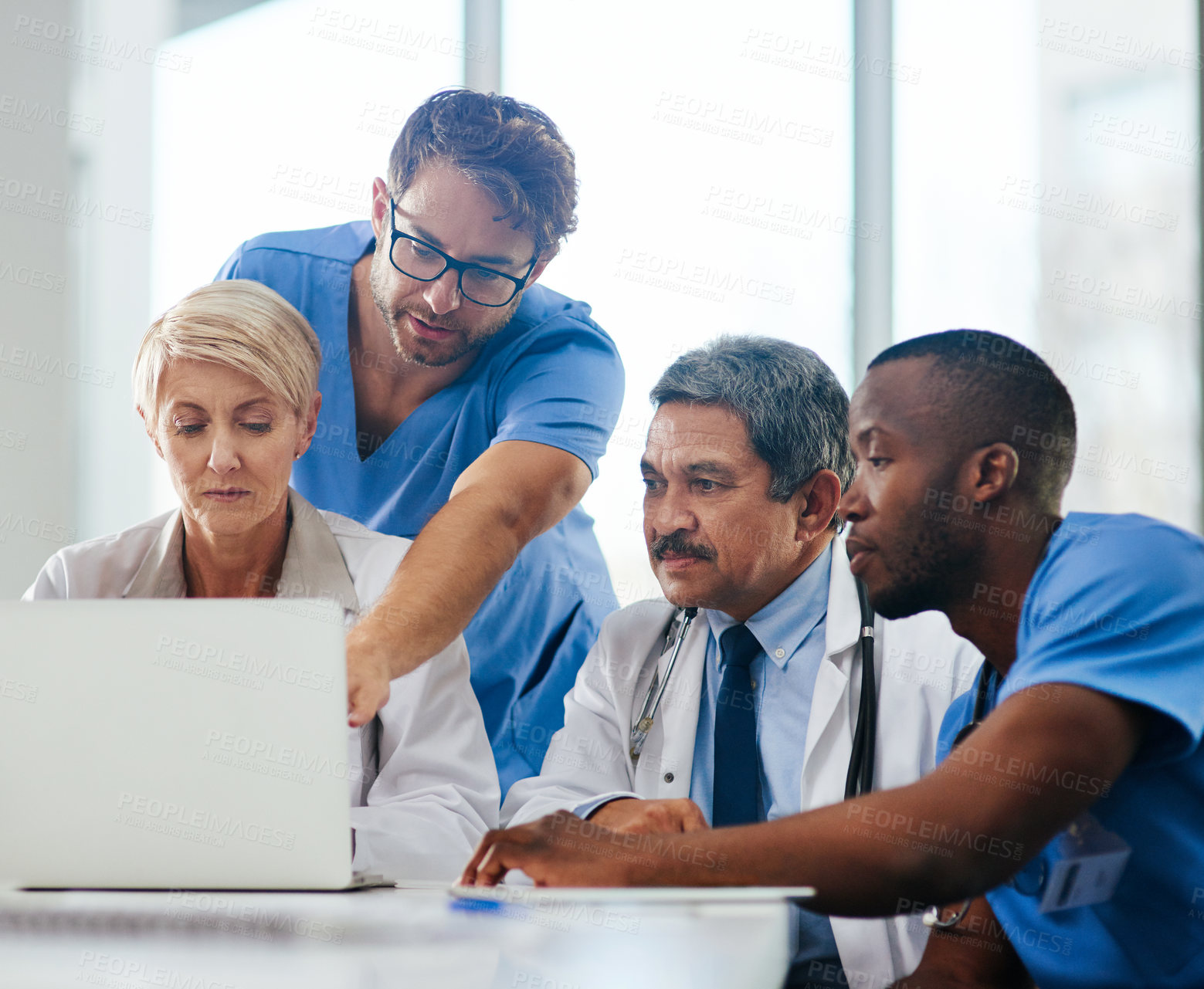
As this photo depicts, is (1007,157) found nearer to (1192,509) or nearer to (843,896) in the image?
(1192,509)

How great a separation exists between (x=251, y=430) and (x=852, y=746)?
3.51 feet

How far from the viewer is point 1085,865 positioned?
1.20 m

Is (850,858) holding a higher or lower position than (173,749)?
lower

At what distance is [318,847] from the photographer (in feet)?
3.27

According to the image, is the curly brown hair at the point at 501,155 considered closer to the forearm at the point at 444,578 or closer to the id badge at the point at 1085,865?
the forearm at the point at 444,578

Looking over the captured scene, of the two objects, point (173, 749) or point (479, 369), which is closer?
point (173, 749)

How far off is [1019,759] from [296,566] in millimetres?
1170

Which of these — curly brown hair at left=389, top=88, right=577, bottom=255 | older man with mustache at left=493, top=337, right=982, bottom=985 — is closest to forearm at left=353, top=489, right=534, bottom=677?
older man with mustache at left=493, top=337, right=982, bottom=985

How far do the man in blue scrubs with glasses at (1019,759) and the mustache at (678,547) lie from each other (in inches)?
14.7

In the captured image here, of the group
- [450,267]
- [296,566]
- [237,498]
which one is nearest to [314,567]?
[296,566]

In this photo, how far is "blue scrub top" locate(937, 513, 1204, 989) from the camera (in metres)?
1.10

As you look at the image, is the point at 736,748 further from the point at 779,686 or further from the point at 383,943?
the point at 383,943

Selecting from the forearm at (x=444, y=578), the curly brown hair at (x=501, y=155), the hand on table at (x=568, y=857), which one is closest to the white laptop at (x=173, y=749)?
the hand on table at (x=568, y=857)

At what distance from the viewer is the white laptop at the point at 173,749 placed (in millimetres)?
971
